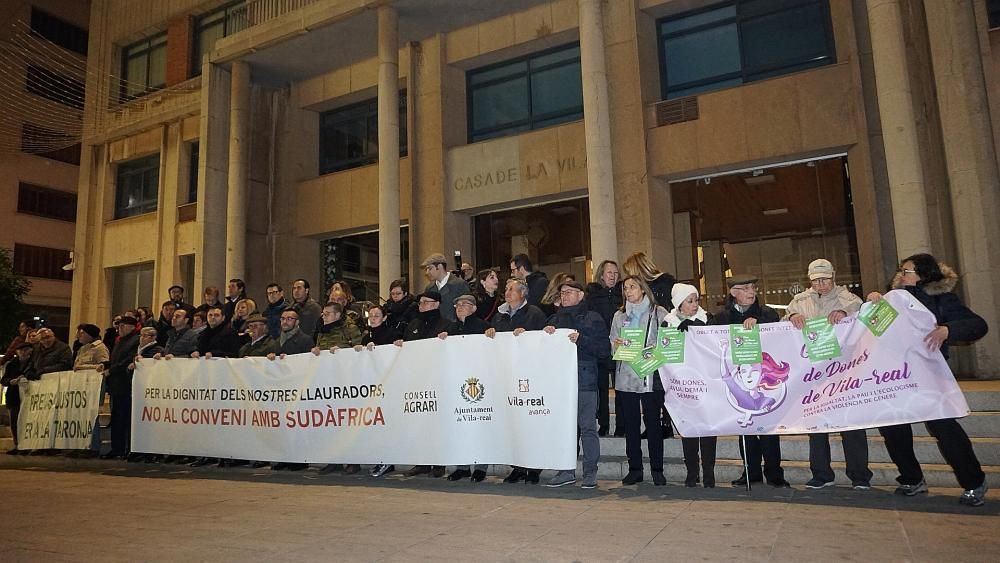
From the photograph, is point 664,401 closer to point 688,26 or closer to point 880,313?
point 880,313

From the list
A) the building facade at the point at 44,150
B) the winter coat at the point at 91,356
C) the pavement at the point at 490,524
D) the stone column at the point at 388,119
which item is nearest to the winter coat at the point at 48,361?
the winter coat at the point at 91,356

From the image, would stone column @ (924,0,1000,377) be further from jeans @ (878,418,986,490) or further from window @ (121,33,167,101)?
window @ (121,33,167,101)

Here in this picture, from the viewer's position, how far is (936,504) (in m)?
5.27

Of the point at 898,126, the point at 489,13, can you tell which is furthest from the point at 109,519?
the point at 489,13

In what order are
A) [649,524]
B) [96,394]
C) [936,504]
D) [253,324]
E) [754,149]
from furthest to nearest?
1. [754,149]
2. [96,394]
3. [253,324]
4. [936,504]
5. [649,524]

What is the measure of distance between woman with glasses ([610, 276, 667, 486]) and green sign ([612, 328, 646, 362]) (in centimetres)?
6

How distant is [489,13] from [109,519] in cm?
1411

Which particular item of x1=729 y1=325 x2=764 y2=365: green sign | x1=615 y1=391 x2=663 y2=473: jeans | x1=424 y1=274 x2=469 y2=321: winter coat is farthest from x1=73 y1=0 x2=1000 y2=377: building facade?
x1=615 y1=391 x2=663 y2=473: jeans

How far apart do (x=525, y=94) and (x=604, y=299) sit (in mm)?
9789

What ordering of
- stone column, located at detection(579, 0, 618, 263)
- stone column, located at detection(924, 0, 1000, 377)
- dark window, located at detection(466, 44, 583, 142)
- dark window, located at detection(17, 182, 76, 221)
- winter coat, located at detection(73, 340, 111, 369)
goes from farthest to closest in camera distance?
dark window, located at detection(17, 182, 76, 221), dark window, located at detection(466, 44, 583, 142), stone column, located at detection(579, 0, 618, 263), winter coat, located at detection(73, 340, 111, 369), stone column, located at detection(924, 0, 1000, 377)

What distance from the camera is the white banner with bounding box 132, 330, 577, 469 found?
6.70 meters

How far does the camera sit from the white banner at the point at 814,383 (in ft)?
18.4

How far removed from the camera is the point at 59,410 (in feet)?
36.5

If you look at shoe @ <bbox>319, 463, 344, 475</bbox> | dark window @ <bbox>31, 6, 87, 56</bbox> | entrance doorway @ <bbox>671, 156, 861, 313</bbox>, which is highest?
dark window @ <bbox>31, 6, 87, 56</bbox>
